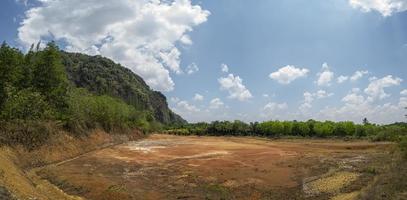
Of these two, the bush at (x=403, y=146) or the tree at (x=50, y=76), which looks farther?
the tree at (x=50, y=76)

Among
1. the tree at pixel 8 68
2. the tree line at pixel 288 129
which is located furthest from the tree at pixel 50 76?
the tree line at pixel 288 129

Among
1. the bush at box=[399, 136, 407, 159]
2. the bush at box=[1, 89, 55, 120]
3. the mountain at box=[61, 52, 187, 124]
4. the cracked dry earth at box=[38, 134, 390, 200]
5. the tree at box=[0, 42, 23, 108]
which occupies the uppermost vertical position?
the mountain at box=[61, 52, 187, 124]

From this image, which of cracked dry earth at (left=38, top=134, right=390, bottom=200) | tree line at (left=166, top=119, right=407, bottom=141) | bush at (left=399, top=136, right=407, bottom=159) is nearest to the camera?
bush at (left=399, top=136, right=407, bottom=159)

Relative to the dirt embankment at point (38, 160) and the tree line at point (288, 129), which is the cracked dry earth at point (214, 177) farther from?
the tree line at point (288, 129)

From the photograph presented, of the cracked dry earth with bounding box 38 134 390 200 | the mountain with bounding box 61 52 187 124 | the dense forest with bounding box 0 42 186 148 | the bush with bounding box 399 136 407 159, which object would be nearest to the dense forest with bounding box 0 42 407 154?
the dense forest with bounding box 0 42 186 148

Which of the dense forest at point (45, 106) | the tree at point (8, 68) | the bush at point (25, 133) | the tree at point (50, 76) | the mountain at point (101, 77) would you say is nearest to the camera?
the bush at point (25, 133)

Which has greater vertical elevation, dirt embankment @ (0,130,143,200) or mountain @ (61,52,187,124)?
mountain @ (61,52,187,124)

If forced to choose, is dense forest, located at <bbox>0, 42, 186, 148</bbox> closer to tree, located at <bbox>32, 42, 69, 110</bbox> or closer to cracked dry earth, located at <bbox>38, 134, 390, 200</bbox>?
tree, located at <bbox>32, 42, 69, 110</bbox>

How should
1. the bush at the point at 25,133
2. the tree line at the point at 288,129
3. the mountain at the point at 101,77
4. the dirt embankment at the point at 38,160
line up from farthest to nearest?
the mountain at the point at 101,77, the tree line at the point at 288,129, the bush at the point at 25,133, the dirt embankment at the point at 38,160

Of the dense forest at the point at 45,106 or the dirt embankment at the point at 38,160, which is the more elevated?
the dense forest at the point at 45,106

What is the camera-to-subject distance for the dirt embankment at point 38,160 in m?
21.4

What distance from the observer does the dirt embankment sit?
21.4m

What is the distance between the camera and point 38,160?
1507 inches

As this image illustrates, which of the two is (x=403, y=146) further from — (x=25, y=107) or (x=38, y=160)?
(x=25, y=107)
